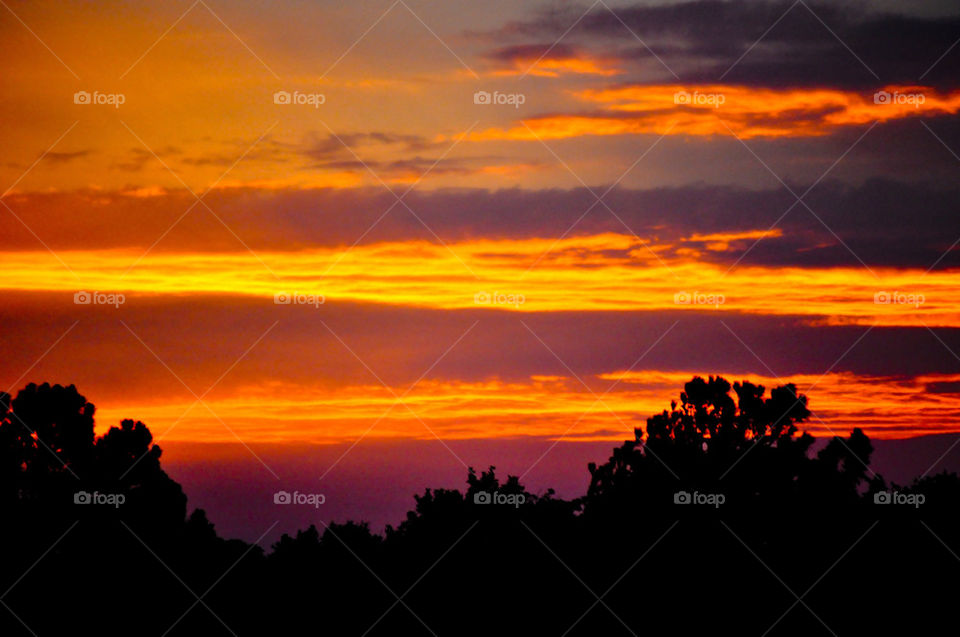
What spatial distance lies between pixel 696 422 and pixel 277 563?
18.9 m

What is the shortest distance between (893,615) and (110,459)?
110ft

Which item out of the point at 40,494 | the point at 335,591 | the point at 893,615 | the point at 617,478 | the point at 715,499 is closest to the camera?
the point at 893,615

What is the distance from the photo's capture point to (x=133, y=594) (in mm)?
48562

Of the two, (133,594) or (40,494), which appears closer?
(133,594)

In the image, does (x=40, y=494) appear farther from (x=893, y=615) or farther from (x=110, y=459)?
(x=893, y=615)

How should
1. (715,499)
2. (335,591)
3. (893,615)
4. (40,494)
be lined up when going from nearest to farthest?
1. (893,615)
2. (335,591)
3. (715,499)
4. (40,494)

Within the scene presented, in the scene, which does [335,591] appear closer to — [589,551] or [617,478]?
[589,551]

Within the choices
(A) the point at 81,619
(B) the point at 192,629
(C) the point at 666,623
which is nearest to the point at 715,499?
(C) the point at 666,623

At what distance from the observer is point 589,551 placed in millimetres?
45406

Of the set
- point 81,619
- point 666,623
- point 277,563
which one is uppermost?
point 666,623

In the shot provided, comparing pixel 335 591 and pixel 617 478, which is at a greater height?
pixel 617 478

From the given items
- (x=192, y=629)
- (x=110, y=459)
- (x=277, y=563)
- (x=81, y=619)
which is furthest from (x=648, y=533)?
(x=110, y=459)

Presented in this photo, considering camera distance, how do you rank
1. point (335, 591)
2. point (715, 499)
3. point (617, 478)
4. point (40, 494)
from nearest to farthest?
point (335, 591), point (715, 499), point (617, 478), point (40, 494)

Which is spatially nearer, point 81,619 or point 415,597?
point 415,597
